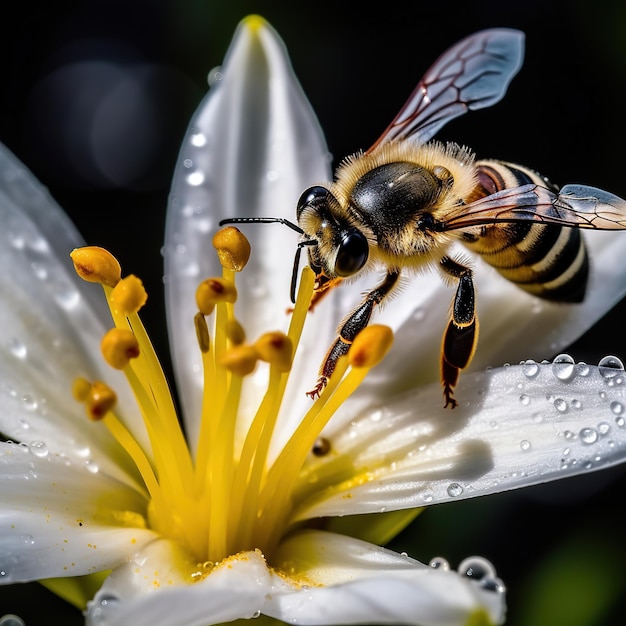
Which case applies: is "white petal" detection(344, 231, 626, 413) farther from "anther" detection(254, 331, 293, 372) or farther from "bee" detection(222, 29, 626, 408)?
"anther" detection(254, 331, 293, 372)

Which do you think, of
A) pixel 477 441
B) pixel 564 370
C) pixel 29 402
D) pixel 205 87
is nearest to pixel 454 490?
pixel 477 441

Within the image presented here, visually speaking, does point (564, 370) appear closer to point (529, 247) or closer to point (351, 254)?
point (529, 247)

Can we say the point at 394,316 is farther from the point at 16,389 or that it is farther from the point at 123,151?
the point at 123,151

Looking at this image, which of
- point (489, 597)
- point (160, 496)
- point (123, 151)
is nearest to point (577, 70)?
point (123, 151)

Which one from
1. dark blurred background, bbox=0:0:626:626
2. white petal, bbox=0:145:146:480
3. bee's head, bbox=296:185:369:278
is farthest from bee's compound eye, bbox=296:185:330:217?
dark blurred background, bbox=0:0:626:626

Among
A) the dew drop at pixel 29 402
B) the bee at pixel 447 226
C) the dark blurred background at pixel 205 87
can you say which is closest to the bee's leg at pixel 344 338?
the bee at pixel 447 226
